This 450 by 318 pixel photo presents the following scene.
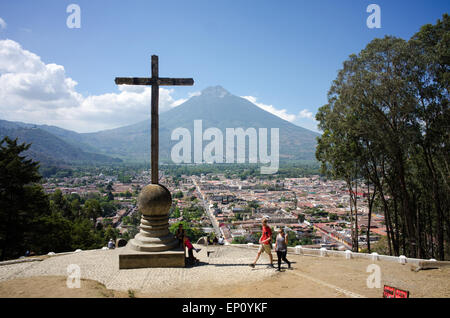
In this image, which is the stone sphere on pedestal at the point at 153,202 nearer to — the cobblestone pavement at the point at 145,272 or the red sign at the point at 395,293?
the cobblestone pavement at the point at 145,272

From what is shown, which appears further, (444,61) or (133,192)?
(133,192)

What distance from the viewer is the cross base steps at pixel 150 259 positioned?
19.9 feet

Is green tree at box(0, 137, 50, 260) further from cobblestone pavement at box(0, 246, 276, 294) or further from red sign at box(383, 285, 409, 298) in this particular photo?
red sign at box(383, 285, 409, 298)

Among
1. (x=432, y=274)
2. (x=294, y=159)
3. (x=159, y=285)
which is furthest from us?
(x=294, y=159)

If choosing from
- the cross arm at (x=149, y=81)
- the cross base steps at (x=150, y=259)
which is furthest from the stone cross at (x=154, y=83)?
the cross base steps at (x=150, y=259)

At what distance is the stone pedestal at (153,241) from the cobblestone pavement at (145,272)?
0.20m

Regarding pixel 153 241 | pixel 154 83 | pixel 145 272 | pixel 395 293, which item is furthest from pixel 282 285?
pixel 154 83

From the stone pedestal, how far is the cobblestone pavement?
0.20 meters

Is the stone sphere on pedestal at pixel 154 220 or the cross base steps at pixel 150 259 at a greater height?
the stone sphere on pedestal at pixel 154 220

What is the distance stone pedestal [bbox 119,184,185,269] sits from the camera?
19.9ft

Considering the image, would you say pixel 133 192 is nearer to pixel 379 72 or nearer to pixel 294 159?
pixel 379 72

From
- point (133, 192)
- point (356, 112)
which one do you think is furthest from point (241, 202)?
point (356, 112)

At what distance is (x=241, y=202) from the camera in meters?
54.4
